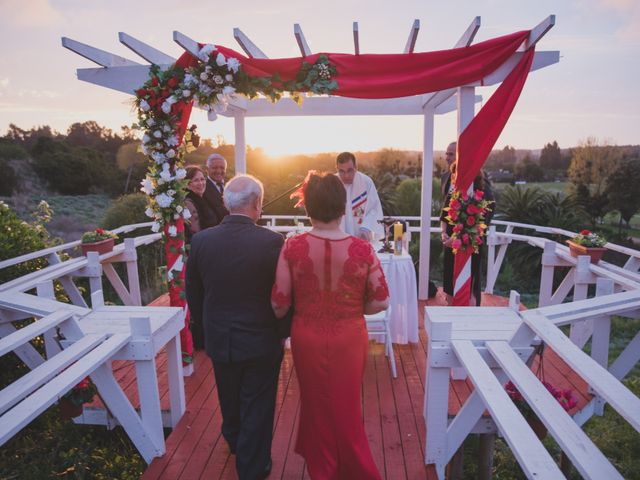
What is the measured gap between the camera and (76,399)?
284 cm

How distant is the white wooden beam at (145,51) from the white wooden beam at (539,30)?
10.4 feet

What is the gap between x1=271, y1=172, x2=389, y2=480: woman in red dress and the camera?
2117 mm

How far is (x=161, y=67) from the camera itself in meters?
3.82

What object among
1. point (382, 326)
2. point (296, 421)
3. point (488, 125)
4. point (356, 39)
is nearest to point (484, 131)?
point (488, 125)

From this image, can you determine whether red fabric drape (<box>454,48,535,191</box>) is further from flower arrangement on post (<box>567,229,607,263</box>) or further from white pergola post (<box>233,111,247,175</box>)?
white pergola post (<box>233,111,247,175</box>)

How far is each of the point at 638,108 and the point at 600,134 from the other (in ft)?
21.3

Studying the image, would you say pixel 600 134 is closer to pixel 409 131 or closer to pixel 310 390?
pixel 409 131

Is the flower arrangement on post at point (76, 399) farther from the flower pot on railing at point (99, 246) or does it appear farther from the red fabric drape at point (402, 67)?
the red fabric drape at point (402, 67)

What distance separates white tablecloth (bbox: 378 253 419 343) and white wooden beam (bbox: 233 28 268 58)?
226 centimetres

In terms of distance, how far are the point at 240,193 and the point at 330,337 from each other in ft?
2.83

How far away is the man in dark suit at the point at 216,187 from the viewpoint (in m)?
4.29

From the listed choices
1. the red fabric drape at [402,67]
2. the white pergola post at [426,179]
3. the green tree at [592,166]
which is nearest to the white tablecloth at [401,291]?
the red fabric drape at [402,67]

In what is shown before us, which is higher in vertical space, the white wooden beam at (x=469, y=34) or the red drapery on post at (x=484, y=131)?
the white wooden beam at (x=469, y=34)

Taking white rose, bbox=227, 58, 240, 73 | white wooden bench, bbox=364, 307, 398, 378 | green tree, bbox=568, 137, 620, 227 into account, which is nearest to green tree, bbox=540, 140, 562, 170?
green tree, bbox=568, 137, 620, 227
